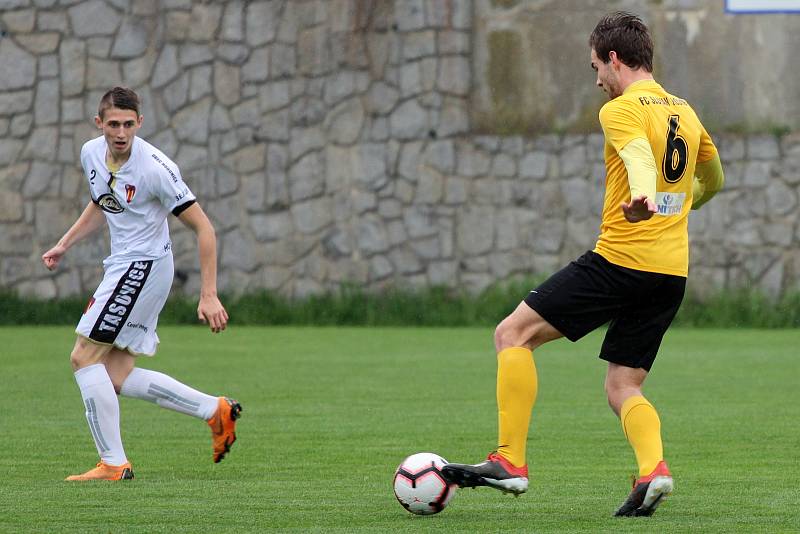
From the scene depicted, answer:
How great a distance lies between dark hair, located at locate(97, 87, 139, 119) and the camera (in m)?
7.36

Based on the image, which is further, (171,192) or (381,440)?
(381,440)

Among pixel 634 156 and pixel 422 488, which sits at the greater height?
pixel 634 156

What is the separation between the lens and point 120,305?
739 centimetres

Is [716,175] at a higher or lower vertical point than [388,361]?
higher

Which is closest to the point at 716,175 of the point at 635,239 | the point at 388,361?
the point at 635,239

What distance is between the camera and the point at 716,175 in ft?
21.0

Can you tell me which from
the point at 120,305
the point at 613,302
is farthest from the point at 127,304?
the point at 613,302

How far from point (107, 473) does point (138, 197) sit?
1344mm

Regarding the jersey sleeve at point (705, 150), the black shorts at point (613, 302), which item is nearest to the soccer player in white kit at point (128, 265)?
the black shorts at point (613, 302)

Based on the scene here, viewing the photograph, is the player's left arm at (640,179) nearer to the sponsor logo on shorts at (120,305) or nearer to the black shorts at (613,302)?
the black shorts at (613,302)

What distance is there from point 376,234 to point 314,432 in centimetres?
976

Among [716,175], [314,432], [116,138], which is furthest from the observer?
[314,432]

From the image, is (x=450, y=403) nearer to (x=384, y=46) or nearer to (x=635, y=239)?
(x=635, y=239)

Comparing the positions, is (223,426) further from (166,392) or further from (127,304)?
(127,304)
